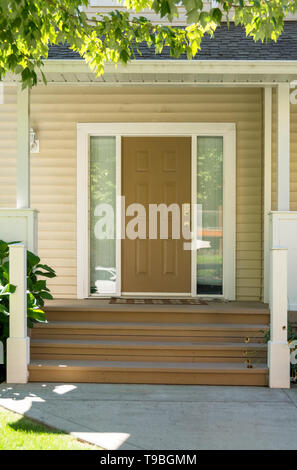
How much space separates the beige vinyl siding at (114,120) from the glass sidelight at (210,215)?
0.25 m

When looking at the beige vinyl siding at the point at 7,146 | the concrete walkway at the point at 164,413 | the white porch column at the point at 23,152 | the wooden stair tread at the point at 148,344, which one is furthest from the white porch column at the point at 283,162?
the beige vinyl siding at the point at 7,146

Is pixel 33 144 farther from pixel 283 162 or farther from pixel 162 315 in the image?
pixel 283 162

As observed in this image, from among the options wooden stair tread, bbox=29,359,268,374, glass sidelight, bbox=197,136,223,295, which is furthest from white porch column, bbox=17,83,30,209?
glass sidelight, bbox=197,136,223,295

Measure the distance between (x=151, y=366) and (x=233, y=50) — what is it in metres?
3.61

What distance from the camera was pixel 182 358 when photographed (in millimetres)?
4867

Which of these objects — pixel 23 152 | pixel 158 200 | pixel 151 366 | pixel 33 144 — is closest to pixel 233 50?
pixel 158 200

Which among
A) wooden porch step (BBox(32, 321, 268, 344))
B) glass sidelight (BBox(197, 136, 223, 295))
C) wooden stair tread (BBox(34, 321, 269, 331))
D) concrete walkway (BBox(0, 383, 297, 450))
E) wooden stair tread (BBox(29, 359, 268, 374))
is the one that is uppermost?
glass sidelight (BBox(197, 136, 223, 295))

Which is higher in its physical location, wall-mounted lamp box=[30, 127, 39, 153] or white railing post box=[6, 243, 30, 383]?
wall-mounted lamp box=[30, 127, 39, 153]

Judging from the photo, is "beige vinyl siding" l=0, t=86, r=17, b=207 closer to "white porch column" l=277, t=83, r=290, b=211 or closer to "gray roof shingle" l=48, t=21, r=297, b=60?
"gray roof shingle" l=48, t=21, r=297, b=60

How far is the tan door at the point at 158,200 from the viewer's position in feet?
21.3

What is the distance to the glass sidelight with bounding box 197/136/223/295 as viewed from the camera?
6.50 meters

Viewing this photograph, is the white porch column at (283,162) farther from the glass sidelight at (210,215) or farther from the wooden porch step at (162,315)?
the glass sidelight at (210,215)

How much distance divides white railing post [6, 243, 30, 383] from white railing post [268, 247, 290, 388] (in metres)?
2.31
